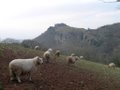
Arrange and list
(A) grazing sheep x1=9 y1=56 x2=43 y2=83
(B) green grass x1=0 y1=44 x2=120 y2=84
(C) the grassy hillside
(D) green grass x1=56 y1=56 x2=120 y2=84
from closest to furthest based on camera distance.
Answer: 1. (A) grazing sheep x1=9 y1=56 x2=43 y2=83
2. (C) the grassy hillside
3. (D) green grass x1=56 y1=56 x2=120 y2=84
4. (B) green grass x1=0 y1=44 x2=120 y2=84

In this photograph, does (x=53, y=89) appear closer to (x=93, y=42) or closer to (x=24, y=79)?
(x=24, y=79)

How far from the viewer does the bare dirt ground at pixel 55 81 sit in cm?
1708

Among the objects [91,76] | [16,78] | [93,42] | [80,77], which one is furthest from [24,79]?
[93,42]

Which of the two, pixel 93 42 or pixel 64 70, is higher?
pixel 64 70

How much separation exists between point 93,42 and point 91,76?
564ft

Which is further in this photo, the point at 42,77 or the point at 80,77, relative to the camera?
the point at 80,77

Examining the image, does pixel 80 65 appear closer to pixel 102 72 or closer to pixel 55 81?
pixel 102 72

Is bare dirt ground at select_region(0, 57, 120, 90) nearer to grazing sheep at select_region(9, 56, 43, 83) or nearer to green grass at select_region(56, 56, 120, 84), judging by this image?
grazing sheep at select_region(9, 56, 43, 83)

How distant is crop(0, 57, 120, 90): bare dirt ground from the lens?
17.1 meters

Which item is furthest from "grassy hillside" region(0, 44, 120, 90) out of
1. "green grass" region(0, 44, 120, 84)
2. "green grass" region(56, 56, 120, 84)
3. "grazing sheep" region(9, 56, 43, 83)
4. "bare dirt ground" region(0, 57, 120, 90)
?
"green grass" region(0, 44, 120, 84)

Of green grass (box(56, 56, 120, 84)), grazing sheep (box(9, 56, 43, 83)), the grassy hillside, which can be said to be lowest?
green grass (box(56, 56, 120, 84))

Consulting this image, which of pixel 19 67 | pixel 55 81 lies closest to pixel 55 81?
pixel 55 81

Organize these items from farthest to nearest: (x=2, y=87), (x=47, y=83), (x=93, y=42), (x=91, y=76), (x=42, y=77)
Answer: (x=93, y=42)
(x=91, y=76)
(x=42, y=77)
(x=47, y=83)
(x=2, y=87)

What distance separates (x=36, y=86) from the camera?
1714cm
